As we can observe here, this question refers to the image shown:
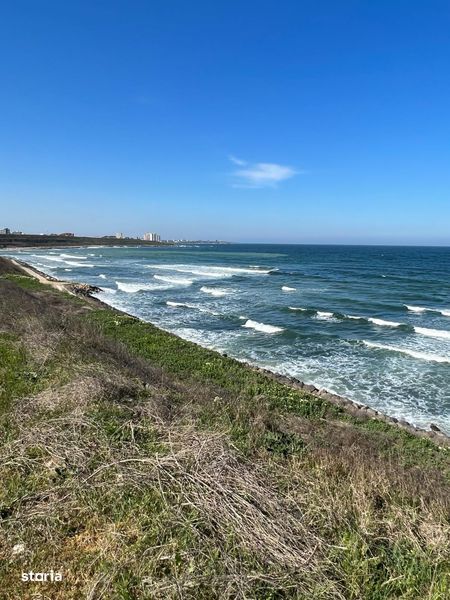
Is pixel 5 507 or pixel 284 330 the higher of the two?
pixel 5 507

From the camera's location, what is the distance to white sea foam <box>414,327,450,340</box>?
77.4 feet

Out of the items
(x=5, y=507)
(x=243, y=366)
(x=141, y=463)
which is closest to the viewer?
(x=5, y=507)

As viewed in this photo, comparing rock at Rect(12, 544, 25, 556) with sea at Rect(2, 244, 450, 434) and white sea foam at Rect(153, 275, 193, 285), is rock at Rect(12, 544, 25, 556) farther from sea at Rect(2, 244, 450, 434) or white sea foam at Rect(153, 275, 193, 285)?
white sea foam at Rect(153, 275, 193, 285)

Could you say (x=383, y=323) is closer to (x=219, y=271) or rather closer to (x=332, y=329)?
(x=332, y=329)

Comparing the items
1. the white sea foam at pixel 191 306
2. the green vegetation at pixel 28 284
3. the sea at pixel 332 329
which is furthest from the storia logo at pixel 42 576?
the green vegetation at pixel 28 284

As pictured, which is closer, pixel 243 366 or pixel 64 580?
pixel 64 580

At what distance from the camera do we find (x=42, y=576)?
11.6ft

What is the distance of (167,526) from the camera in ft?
13.0

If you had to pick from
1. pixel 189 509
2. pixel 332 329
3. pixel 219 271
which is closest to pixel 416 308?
pixel 332 329

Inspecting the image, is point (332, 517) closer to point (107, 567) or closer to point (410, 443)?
point (107, 567)

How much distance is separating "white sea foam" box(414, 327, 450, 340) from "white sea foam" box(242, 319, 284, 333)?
8.94m

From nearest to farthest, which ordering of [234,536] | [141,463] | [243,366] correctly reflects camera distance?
[234,536] → [141,463] → [243,366]

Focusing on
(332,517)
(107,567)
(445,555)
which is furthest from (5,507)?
(445,555)

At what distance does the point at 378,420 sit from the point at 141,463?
944 cm
